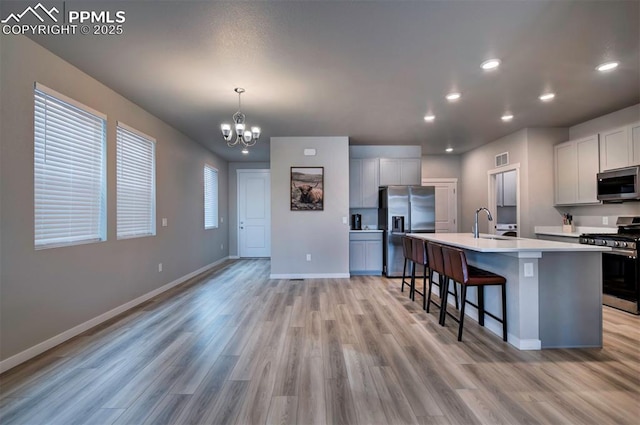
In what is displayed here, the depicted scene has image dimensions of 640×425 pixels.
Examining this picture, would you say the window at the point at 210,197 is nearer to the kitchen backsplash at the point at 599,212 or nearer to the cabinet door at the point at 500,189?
the cabinet door at the point at 500,189

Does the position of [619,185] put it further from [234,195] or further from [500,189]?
[234,195]

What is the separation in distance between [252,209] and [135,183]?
418 centimetres

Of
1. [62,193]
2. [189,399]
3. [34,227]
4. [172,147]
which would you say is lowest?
[189,399]

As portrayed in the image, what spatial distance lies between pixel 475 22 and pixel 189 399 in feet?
11.1

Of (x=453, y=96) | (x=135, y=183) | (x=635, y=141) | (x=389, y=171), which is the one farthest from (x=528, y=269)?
(x=135, y=183)

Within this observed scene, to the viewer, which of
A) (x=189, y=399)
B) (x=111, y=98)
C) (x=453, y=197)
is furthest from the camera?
(x=453, y=197)

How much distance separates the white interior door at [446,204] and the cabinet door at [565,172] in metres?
2.41

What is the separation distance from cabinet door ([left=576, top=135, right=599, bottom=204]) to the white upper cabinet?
0.10 meters

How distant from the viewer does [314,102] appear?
3850mm

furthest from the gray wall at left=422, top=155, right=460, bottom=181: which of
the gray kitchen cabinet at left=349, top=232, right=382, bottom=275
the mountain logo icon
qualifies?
the mountain logo icon

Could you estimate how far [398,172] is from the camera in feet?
20.5

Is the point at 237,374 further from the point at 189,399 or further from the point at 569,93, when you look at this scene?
the point at 569,93

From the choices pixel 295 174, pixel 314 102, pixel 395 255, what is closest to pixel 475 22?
pixel 314 102

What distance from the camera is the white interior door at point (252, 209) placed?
320 inches
